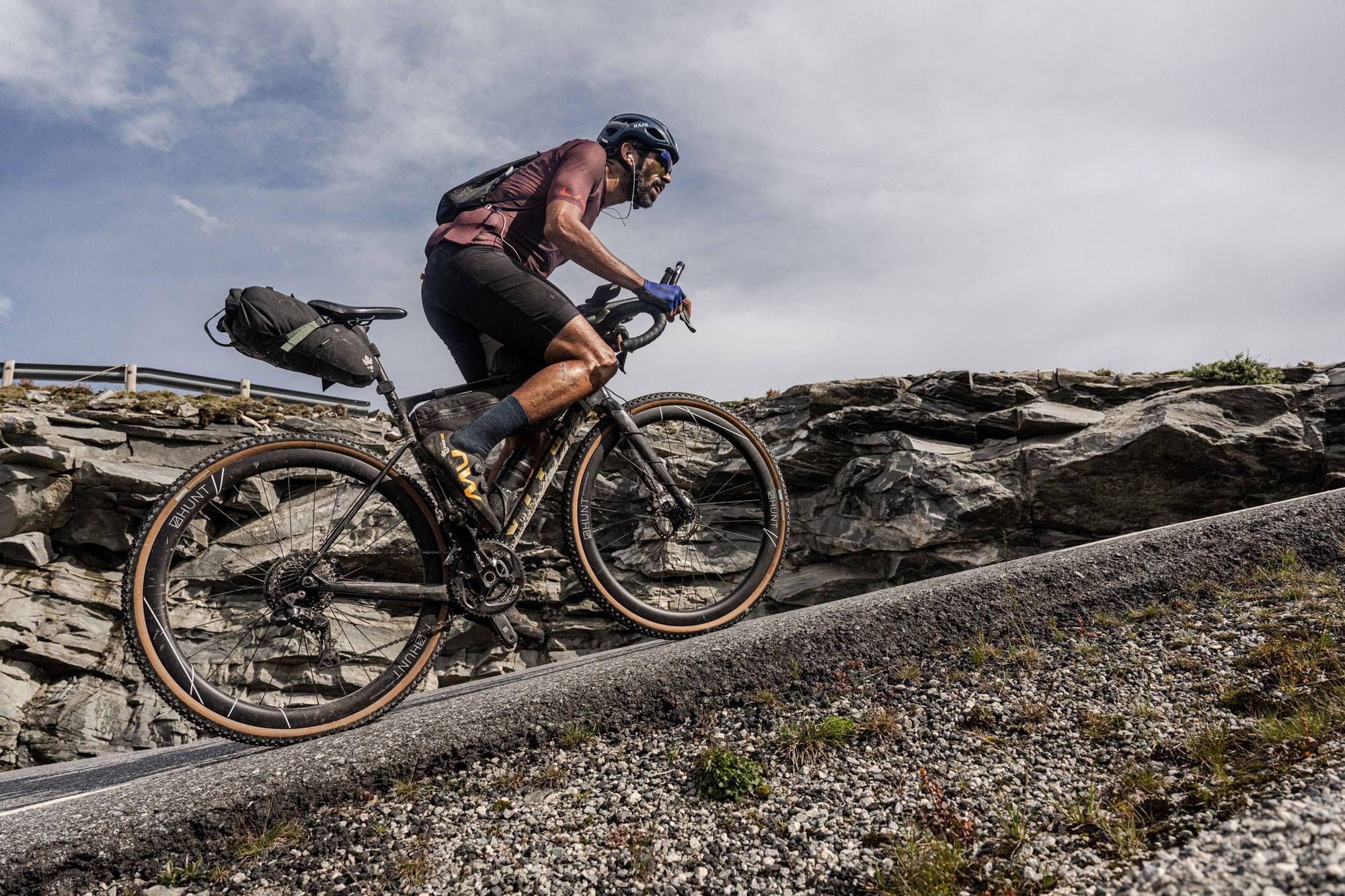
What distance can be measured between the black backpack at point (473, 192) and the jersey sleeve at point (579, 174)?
227mm

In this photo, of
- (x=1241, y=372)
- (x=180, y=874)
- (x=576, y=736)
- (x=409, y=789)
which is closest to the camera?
(x=180, y=874)

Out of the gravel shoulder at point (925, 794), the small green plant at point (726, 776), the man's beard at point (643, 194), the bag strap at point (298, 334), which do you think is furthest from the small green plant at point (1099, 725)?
the bag strap at point (298, 334)

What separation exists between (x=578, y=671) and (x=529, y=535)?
24.5ft

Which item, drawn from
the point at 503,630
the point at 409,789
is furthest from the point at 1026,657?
the point at 409,789

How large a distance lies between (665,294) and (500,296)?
89 centimetres

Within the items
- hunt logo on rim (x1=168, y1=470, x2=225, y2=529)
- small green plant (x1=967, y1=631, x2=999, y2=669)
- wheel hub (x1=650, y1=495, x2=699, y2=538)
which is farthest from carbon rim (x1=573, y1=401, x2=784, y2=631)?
hunt logo on rim (x1=168, y1=470, x2=225, y2=529)

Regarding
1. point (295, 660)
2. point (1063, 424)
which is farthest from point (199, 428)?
point (1063, 424)

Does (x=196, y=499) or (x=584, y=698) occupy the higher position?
(x=196, y=499)

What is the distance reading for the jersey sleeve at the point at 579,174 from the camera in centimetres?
334

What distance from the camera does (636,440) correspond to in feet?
11.8

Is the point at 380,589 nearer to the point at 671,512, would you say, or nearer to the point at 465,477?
the point at 465,477

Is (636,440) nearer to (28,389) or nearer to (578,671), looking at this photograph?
(578,671)

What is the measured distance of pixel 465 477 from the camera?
3.03m

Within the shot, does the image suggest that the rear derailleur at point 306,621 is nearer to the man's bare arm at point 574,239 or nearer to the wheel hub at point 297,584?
the wheel hub at point 297,584
